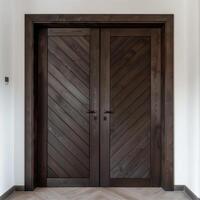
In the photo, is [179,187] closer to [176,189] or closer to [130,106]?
[176,189]

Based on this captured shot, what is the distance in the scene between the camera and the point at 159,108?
12.1ft

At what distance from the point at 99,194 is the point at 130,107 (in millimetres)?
1232

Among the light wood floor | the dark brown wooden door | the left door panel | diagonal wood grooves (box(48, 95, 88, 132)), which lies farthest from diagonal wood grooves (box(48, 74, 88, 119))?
the light wood floor

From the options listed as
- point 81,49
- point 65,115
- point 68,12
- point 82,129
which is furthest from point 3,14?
point 82,129

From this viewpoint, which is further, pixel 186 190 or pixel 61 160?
pixel 61 160

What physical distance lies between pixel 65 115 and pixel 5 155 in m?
0.94

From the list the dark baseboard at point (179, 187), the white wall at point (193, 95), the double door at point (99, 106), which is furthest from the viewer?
the double door at point (99, 106)

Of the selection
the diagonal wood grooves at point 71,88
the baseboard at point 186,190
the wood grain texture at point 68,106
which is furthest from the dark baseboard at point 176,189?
the diagonal wood grooves at point 71,88

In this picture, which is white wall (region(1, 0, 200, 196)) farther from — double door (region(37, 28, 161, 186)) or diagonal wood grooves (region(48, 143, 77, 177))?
diagonal wood grooves (region(48, 143, 77, 177))

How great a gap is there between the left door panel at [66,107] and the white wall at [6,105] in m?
0.42

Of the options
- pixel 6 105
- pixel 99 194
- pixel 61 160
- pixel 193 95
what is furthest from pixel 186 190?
pixel 6 105

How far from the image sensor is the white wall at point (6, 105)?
126 inches

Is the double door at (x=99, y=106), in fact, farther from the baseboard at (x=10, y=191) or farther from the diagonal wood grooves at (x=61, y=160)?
the baseboard at (x=10, y=191)

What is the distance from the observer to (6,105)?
3314mm
